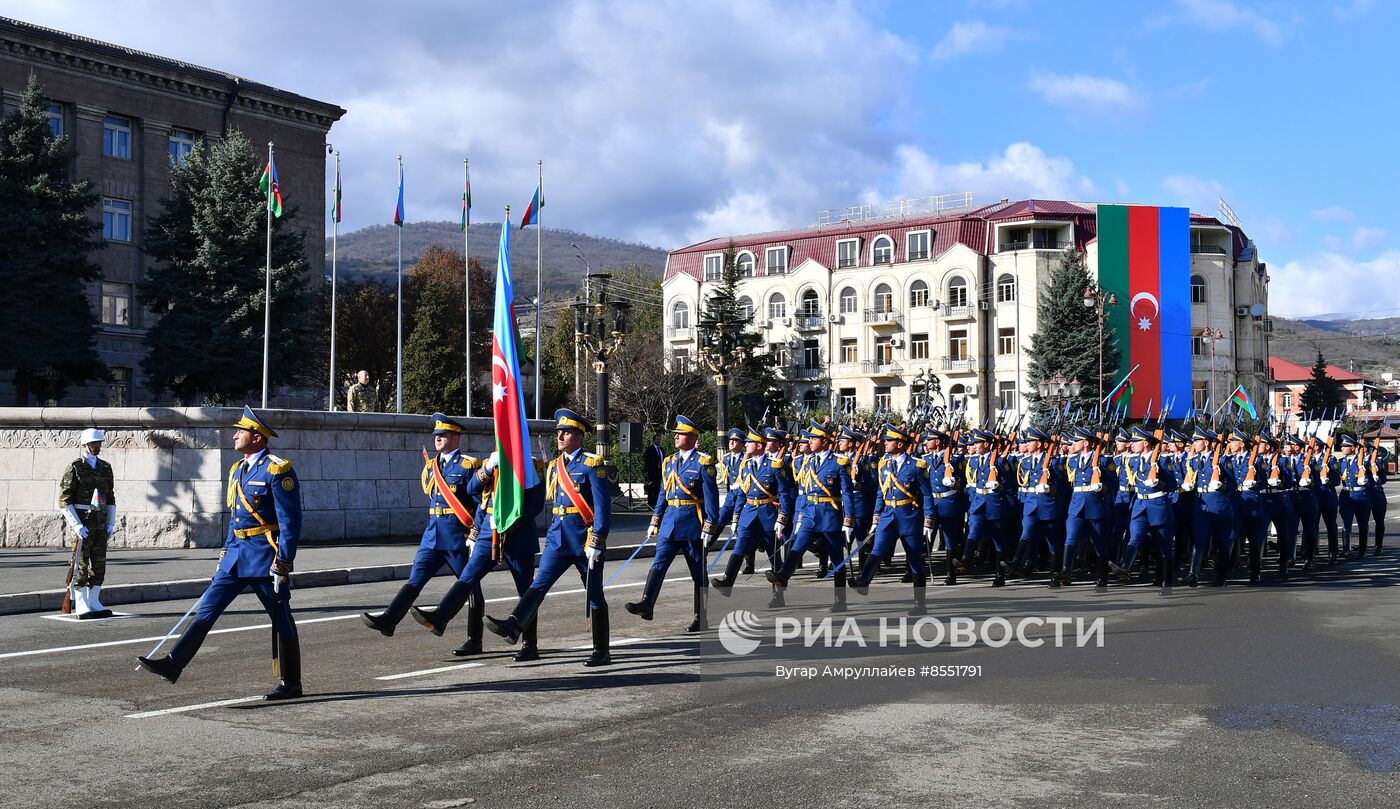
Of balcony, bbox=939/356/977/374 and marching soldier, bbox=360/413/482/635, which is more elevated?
balcony, bbox=939/356/977/374

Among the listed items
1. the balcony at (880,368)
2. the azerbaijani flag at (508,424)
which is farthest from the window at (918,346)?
the azerbaijani flag at (508,424)

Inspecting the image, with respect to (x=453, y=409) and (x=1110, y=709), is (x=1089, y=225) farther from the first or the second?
(x=1110, y=709)

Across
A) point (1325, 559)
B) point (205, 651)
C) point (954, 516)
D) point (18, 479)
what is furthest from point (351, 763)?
point (1325, 559)

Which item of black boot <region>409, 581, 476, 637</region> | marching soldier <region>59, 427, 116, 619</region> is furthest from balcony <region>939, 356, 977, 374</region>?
black boot <region>409, 581, 476, 637</region>

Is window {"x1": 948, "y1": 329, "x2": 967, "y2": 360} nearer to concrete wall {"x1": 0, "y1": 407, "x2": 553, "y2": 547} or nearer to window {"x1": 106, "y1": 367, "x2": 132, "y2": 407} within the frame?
window {"x1": 106, "y1": 367, "x2": 132, "y2": 407}

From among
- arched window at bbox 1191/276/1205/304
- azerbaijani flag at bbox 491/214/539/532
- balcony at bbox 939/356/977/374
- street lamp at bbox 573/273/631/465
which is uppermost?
arched window at bbox 1191/276/1205/304

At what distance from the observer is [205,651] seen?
31.8ft

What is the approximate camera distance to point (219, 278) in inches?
1471

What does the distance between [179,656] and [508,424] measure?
2.68m

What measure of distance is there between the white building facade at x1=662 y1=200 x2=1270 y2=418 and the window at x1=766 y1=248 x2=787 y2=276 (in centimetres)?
8

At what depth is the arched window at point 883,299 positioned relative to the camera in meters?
70.6

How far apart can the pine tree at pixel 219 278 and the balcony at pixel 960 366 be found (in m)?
39.1

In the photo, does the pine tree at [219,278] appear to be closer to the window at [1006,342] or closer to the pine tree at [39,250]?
the pine tree at [39,250]

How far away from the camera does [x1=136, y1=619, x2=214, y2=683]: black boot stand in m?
7.60
